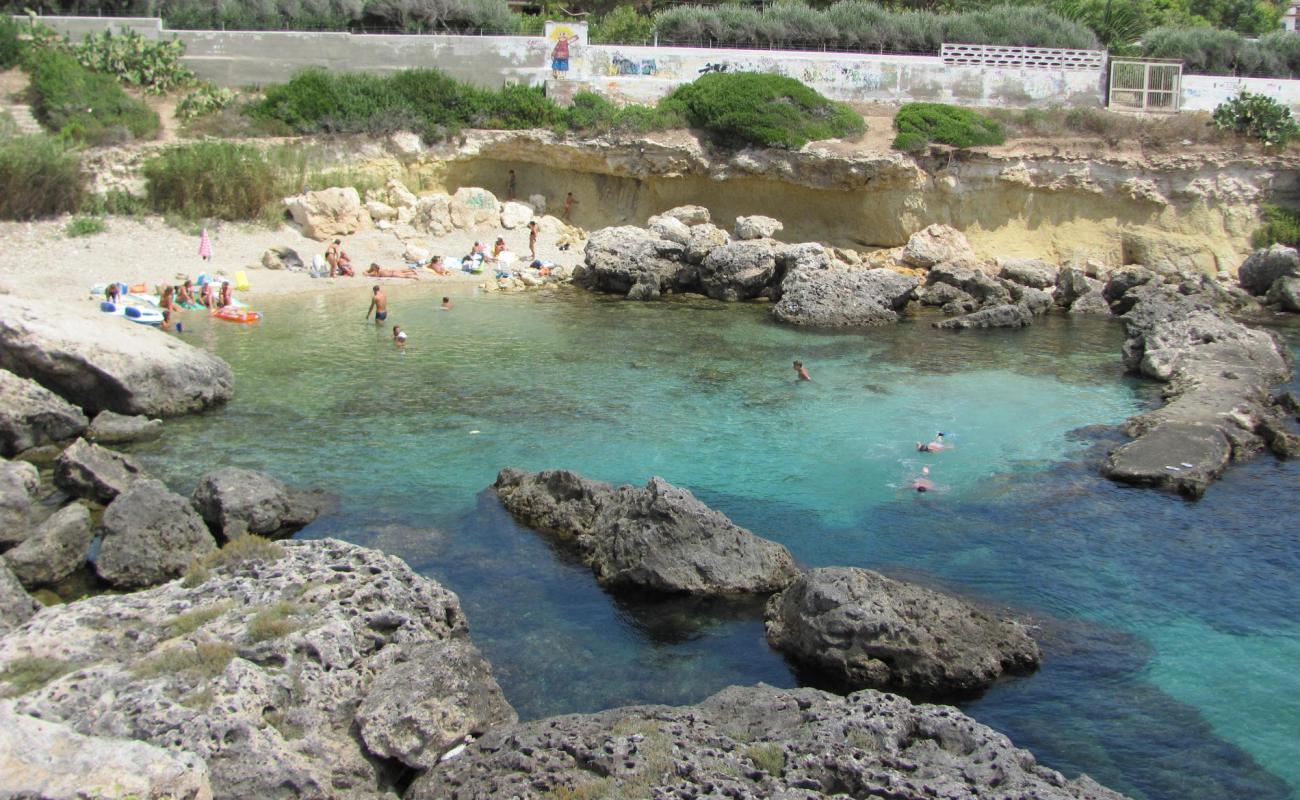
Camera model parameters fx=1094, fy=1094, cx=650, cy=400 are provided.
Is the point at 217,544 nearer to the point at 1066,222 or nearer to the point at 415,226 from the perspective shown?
the point at 415,226

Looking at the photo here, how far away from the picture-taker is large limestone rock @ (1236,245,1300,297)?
34.1m

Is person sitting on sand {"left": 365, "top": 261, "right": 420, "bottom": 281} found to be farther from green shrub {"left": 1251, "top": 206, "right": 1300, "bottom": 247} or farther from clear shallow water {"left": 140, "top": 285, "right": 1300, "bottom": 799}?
green shrub {"left": 1251, "top": 206, "right": 1300, "bottom": 247}

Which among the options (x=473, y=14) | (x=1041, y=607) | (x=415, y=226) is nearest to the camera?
(x=1041, y=607)

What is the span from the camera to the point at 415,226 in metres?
36.5

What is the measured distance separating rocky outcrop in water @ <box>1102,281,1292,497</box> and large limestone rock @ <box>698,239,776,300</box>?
33.1 ft

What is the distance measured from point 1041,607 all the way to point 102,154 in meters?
32.0

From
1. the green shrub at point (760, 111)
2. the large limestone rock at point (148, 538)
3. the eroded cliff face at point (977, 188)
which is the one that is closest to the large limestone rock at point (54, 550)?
the large limestone rock at point (148, 538)

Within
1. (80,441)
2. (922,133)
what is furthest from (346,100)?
(80,441)

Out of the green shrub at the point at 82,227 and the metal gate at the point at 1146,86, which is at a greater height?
the metal gate at the point at 1146,86

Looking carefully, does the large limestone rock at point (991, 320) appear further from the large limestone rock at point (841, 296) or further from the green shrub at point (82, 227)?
the green shrub at point (82, 227)

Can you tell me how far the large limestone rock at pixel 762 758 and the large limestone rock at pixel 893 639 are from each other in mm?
2053

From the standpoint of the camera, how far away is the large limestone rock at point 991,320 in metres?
30.1

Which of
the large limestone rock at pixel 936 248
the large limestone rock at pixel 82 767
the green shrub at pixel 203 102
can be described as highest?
the green shrub at pixel 203 102

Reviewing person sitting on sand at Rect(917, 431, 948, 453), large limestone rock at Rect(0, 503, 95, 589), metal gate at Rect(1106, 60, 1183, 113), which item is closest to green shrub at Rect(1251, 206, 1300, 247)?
metal gate at Rect(1106, 60, 1183, 113)
